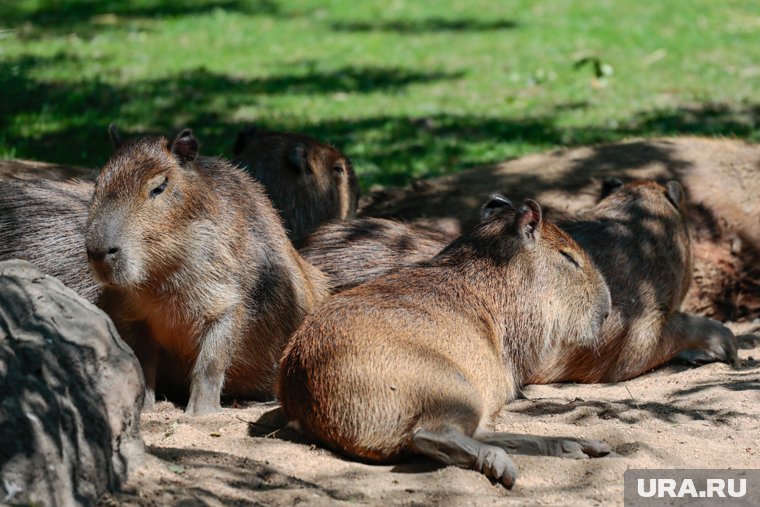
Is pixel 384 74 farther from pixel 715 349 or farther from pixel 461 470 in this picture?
pixel 461 470

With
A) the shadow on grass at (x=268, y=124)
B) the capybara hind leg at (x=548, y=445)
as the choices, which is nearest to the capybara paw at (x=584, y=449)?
the capybara hind leg at (x=548, y=445)

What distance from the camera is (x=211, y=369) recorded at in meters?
5.15

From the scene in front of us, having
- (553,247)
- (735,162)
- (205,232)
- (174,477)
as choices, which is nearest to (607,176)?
(735,162)

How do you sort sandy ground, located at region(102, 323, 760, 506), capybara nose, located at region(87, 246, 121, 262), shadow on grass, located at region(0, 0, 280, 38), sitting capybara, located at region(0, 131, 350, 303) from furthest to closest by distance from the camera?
shadow on grass, located at region(0, 0, 280, 38), sitting capybara, located at region(0, 131, 350, 303), capybara nose, located at region(87, 246, 121, 262), sandy ground, located at region(102, 323, 760, 506)

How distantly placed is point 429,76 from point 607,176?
5.82 m

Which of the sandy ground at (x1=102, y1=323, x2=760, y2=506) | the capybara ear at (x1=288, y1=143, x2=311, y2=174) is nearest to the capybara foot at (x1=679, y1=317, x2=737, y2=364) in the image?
the sandy ground at (x1=102, y1=323, x2=760, y2=506)

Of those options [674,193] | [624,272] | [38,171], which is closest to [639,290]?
[624,272]

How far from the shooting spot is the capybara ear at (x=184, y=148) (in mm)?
5148

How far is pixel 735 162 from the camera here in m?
8.12

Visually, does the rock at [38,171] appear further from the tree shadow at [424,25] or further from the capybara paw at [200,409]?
the tree shadow at [424,25]

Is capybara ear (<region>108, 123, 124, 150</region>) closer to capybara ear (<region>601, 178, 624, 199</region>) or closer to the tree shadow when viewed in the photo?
capybara ear (<region>601, 178, 624, 199</region>)

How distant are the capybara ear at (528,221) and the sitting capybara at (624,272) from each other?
1064 mm

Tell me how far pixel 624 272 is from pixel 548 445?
2.29 meters

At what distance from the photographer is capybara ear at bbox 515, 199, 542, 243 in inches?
205
